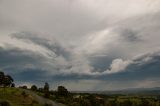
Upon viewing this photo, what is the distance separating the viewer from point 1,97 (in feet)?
625

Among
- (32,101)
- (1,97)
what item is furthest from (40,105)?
(1,97)

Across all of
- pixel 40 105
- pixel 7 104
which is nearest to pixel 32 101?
pixel 40 105

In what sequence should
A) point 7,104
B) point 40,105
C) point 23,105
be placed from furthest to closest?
1. point 40,105
2. point 23,105
3. point 7,104

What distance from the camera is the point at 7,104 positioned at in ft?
533

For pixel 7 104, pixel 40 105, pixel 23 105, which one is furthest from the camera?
pixel 40 105

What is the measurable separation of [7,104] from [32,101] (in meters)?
37.6

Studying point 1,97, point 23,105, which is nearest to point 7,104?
point 23,105

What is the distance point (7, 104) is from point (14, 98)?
3545 cm

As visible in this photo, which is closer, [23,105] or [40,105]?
[23,105]

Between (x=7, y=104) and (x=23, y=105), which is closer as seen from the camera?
(x=7, y=104)

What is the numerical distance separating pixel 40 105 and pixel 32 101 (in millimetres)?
10234

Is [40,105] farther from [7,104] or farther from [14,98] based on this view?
[7,104]

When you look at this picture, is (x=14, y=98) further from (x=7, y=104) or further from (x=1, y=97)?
(x=7, y=104)

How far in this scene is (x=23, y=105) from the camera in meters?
179
